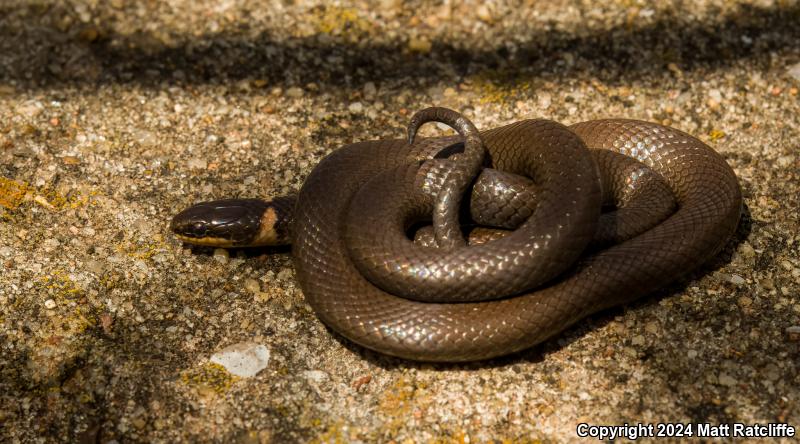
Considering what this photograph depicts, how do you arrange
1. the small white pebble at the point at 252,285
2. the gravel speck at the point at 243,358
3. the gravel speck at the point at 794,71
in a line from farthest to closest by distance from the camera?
the gravel speck at the point at 794,71, the small white pebble at the point at 252,285, the gravel speck at the point at 243,358

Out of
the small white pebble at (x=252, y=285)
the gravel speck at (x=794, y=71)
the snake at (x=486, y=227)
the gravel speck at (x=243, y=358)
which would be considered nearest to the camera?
the snake at (x=486, y=227)

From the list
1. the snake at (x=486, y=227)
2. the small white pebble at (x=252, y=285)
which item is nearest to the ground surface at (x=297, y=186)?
the small white pebble at (x=252, y=285)

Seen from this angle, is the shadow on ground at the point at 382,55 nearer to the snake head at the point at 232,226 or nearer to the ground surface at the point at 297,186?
the ground surface at the point at 297,186

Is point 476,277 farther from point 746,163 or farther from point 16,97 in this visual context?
point 16,97

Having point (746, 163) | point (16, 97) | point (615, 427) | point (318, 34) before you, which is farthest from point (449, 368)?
point (16, 97)

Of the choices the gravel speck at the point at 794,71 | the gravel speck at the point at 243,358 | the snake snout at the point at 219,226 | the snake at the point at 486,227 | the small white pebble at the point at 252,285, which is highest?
the gravel speck at the point at 794,71

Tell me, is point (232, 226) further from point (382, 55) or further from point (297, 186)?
point (382, 55)
